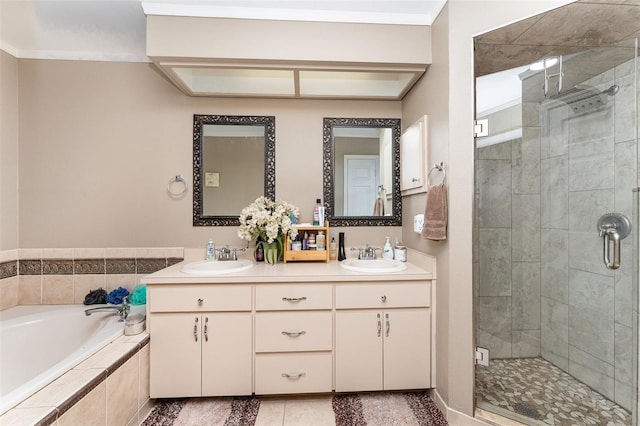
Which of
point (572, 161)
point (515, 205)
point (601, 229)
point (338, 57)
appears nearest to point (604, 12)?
point (572, 161)

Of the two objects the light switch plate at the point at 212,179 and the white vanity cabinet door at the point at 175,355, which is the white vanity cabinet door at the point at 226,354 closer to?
the white vanity cabinet door at the point at 175,355

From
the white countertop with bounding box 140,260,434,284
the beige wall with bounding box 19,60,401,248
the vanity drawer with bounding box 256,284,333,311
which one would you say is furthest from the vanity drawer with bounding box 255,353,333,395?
the beige wall with bounding box 19,60,401,248

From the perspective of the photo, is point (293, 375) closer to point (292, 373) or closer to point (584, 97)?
point (292, 373)

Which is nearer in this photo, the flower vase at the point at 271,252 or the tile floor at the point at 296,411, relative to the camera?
the tile floor at the point at 296,411

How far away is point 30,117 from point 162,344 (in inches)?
81.9

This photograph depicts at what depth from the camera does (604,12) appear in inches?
52.3

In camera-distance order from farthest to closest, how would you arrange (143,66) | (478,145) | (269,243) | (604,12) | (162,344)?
(143,66) → (269,243) → (162,344) → (478,145) → (604,12)

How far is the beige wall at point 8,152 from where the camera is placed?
2.00 m

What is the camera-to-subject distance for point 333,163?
222 cm

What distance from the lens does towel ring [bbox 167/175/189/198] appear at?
2145 mm

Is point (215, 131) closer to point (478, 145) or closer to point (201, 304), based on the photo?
point (201, 304)

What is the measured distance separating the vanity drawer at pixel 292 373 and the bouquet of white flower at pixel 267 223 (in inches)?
28.8

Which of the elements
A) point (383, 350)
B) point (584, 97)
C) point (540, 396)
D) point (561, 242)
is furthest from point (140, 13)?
point (540, 396)

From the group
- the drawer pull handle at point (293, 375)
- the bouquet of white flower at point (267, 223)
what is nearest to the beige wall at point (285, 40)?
the bouquet of white flower at point (267, 223)
